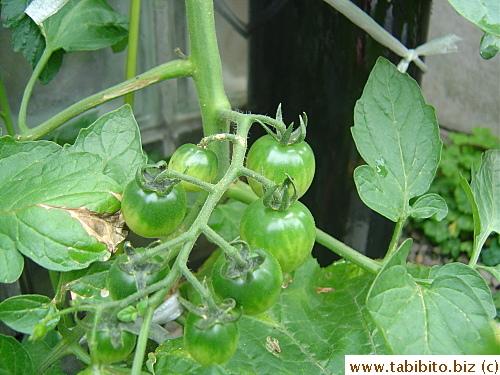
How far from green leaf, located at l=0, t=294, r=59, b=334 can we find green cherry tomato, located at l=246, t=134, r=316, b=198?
11.5 inches

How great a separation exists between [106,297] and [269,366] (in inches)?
9.1

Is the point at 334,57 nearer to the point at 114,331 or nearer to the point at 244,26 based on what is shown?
the point at 244,26

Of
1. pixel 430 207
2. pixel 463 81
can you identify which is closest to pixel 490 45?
pixel 430 207

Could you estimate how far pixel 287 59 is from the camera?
108cm

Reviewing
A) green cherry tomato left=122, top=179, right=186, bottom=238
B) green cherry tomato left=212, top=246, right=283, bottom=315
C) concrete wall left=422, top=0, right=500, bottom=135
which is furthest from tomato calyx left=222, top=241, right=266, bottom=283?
A: concrete wall left=422, top=0, right=500, bottom=135

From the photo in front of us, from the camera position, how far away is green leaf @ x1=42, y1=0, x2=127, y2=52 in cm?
87

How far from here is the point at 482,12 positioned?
0.50 m

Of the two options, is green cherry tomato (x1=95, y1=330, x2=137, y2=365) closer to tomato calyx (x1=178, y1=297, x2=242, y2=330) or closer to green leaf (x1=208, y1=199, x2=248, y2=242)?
tomato calyx (x1=178, y1=297, x2=242, y2=330)

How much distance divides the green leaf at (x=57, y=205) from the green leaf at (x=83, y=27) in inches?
12.1

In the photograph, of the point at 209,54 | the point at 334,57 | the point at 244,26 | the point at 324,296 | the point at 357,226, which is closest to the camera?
the point at 209,54

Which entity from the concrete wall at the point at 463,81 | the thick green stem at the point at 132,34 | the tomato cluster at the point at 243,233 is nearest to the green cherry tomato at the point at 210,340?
the tomato cluster at the point at 243,233

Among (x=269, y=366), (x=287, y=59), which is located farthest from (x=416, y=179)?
(x=287, y=59)

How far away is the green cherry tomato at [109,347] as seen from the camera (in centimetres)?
43

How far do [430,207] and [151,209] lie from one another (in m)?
0.42
